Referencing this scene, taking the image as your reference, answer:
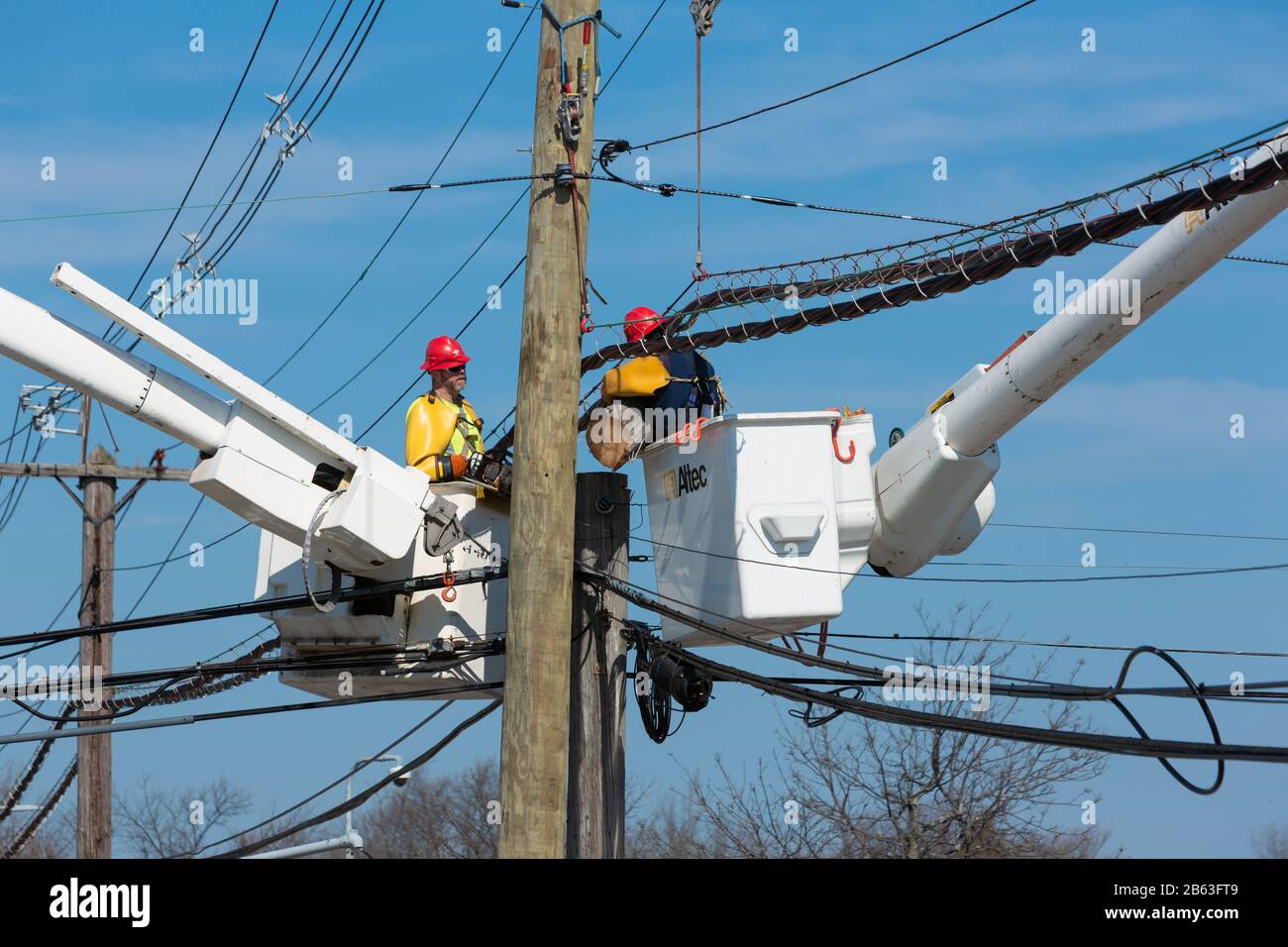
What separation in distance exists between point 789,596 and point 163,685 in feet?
14.8

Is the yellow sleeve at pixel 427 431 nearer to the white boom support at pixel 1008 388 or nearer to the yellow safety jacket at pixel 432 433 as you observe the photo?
the yellow safety jacket at pixel 432 433

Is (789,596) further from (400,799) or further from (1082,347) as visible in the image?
(400,799)

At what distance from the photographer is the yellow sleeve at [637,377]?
11.0m

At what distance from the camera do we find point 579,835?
389 inches

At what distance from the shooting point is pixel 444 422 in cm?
1146

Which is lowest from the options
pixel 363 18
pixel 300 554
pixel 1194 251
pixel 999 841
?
pixel 999 841

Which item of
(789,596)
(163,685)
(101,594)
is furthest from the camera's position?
(101,594)

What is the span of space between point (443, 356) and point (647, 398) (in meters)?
1.58

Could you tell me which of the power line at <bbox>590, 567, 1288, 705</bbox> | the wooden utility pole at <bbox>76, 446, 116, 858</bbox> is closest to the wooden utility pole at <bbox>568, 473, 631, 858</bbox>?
the power line at <bbox>590, 567, 1288, 705</bbox>

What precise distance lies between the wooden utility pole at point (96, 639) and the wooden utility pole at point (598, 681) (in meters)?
9.01

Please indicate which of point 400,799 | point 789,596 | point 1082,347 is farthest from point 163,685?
point 400,799

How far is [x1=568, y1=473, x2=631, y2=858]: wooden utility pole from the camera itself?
9.97 metres

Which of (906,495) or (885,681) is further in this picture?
(906,495)

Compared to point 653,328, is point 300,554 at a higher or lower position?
lower
